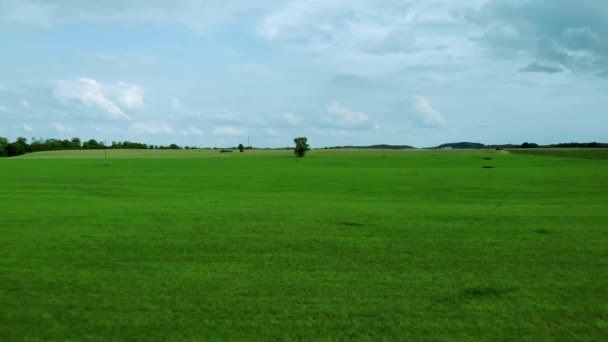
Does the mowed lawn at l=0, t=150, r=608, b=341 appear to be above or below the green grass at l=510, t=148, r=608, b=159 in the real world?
below

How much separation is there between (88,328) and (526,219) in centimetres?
1286

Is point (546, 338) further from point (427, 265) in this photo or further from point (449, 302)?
point (427, 265)

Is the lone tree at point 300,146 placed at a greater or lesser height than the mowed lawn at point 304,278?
greater

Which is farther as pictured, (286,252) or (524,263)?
(286,252)

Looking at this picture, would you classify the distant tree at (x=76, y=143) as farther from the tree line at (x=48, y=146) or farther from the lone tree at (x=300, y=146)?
the lone tree at (x=300, y=146)

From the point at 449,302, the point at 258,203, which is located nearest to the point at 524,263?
the point at 449,302

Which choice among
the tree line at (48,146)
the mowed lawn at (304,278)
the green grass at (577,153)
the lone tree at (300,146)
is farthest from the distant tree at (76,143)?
the mowed lawn at (304,278)

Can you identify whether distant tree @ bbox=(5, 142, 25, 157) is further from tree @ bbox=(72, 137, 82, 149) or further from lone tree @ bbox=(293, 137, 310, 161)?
lone tree @ bbox=(293, 137, 310, 161)

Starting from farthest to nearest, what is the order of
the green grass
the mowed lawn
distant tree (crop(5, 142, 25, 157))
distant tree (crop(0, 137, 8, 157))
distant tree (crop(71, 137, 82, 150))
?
distant tree (crop(71, 137, 82, 150)), distant tree (crop(0, 137, 8, 157)), distant tree (crop(5, 142, 25, 157)), the green grass, the mowed lawn

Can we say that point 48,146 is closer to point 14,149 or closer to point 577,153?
point 14,149

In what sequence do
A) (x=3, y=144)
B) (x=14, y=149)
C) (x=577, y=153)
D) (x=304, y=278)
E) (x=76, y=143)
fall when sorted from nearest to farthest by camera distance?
(x=304, y=278), (x=577, y=153), (x=14, y=149), (x=3, y=144), (x=76, y=143)

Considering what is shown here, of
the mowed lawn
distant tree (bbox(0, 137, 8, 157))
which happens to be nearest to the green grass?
the mowed lawn

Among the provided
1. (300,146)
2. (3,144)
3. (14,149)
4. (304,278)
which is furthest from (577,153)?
(3,144)

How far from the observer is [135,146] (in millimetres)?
182500
